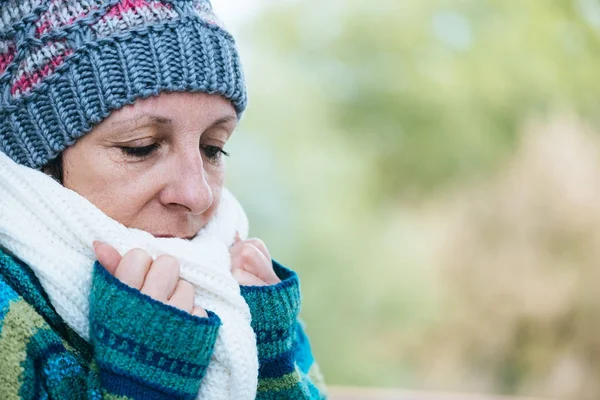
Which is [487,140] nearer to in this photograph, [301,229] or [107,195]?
[301,229]

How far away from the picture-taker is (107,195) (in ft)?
3.08

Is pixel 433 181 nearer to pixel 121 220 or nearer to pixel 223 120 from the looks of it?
pixel 223 120

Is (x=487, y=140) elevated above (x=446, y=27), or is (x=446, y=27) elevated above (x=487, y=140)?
(x=446, y=27)

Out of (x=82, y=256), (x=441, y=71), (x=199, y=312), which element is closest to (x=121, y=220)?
(x=82, y=256)

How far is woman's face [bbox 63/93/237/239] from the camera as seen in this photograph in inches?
36.6

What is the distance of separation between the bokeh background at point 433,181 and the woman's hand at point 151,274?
195 cm

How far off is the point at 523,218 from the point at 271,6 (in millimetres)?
1673

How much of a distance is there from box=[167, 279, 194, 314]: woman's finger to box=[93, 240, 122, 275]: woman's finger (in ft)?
0.28

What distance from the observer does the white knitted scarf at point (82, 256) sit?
874 millimetres

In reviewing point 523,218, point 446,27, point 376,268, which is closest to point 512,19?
point 446,27

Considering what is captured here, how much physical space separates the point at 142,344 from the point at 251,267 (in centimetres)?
27

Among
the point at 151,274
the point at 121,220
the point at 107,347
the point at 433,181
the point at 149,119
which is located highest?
the point at 433,181

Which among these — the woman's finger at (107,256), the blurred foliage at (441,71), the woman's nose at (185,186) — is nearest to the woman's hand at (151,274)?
the woman's finger at (107,256)

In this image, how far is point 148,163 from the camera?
3.10 feet
